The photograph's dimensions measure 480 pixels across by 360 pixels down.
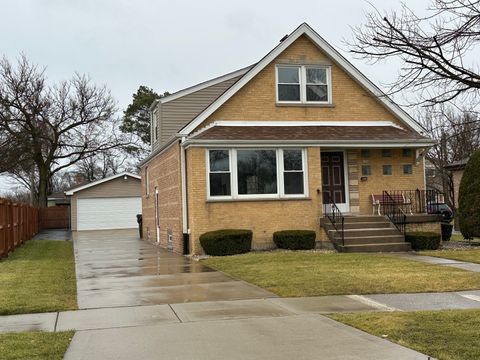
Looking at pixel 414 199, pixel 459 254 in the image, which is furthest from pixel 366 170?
pixel 459 254

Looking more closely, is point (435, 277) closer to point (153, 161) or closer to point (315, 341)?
point (315, 341)

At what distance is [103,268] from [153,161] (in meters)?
10.7

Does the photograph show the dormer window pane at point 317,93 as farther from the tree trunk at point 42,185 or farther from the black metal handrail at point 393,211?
the tree trunk at point 42,185

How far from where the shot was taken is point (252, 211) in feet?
59.8

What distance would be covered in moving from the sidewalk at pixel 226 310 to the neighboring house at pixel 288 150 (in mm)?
8475

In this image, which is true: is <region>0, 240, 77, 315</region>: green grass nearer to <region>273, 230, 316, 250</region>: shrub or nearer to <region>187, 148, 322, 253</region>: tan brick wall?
<region>187, 148, 322, 253</region>: tan brick wall

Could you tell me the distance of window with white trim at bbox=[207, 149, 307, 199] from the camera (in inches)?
714

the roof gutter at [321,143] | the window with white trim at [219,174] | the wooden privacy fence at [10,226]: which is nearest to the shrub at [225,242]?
the window with white trim at [219,174]

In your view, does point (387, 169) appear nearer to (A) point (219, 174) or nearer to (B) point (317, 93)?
(B) point (317, 93)

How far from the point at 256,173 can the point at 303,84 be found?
4.03 m

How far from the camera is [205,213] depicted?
1795 cm

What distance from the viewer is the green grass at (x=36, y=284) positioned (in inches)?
358

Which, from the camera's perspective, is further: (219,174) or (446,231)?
(446,231)

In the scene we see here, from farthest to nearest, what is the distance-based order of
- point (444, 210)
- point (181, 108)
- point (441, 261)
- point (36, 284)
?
point (444, 210), point (181, 108), point (441, 261), point (36, 284)
